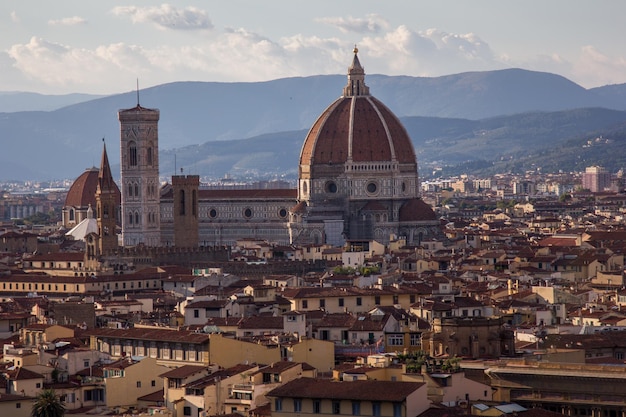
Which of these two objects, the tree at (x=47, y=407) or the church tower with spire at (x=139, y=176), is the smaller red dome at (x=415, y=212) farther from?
the tree at (x=47, y=407)

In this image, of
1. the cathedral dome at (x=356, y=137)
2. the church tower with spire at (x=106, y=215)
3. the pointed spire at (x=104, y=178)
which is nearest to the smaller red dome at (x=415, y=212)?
the cathedral dome at (x=356, y=137)

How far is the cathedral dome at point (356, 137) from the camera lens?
16000cm

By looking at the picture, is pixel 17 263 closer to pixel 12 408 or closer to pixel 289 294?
pixel 289 294

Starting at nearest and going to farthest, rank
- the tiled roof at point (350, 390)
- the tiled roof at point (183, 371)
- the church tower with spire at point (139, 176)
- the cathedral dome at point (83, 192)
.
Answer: the tiled roof at point (350, 390)
the tiled roof at point (183, 371)
the church tower with spire at point (139, 176)
the cathedral dome at point (83, 192)

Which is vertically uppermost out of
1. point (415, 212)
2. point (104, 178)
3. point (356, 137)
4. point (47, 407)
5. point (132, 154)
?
point (356, 137)

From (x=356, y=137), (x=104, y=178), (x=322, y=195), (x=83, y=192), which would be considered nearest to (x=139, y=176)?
(x=322, y=195)

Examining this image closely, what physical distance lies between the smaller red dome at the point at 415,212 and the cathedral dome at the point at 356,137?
183 inches

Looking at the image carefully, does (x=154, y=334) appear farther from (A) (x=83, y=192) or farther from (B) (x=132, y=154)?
(A) (x=83, y=192)

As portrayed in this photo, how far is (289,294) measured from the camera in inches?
2913

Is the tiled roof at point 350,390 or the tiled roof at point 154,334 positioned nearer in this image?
the tiled roof at point 350,390

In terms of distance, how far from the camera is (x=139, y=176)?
152875 mm

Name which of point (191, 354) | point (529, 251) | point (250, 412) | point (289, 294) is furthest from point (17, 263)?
point (250, 412)

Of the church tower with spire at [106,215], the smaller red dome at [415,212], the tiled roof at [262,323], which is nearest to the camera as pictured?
the tiled roof at [262,323]

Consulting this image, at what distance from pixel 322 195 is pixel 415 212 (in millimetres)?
8241
